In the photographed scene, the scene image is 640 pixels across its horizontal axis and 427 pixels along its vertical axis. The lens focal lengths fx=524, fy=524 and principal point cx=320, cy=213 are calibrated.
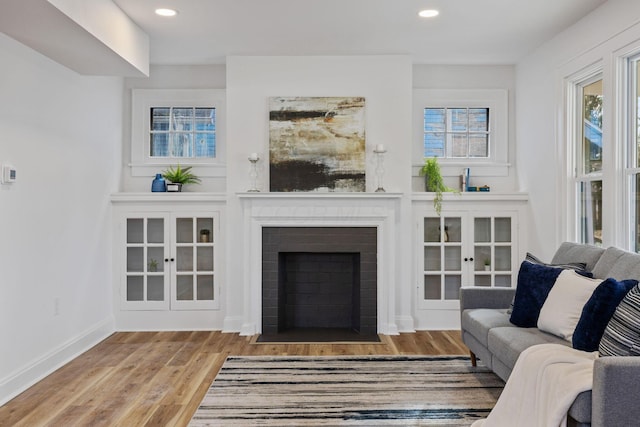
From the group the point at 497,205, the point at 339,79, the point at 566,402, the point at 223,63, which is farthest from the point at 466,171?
the point at 566,402

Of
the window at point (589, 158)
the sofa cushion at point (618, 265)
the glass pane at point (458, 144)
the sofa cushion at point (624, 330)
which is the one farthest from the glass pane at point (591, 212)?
the sofa cushion at point (624, 330)

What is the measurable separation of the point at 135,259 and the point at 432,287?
297 centimetres

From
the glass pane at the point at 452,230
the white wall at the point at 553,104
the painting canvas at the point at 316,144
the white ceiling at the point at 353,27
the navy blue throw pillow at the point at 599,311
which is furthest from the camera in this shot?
the glass pane at the point at 452,230

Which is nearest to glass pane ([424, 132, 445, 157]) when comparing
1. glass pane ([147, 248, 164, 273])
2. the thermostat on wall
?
glass pane ([147, 248, 164, 273])

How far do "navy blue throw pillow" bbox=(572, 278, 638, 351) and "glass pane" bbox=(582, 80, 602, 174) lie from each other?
168 centimetres

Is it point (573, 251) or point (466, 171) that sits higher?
point (466, 171)

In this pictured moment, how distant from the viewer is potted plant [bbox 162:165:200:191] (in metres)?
5.19

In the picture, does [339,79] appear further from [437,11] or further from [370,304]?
[370,304]

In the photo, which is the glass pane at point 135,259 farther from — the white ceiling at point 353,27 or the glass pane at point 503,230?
Answer: the glass pane at point 503,230

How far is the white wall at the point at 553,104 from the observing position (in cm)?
362

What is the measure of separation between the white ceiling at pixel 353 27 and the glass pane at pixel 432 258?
189cm

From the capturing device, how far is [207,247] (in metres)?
5.21

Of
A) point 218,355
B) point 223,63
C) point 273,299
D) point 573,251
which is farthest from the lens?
point 223,63

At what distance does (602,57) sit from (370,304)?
277 centimetres
